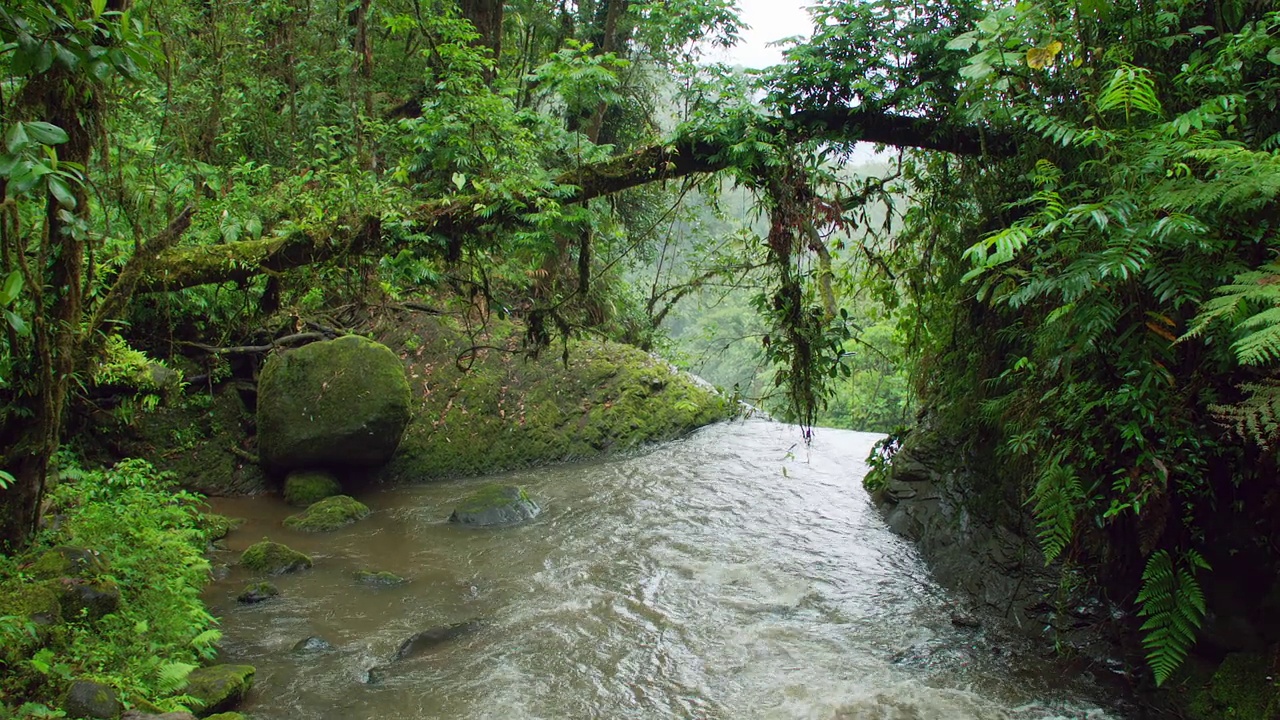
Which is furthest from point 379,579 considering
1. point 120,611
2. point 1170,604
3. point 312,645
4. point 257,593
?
point 1170,604

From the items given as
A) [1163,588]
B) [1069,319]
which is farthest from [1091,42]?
[1163,588]

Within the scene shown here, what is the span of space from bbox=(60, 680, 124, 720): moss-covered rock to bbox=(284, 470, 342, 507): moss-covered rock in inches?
220

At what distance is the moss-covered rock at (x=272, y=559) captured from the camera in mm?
6855

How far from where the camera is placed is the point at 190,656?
4613 millimetres

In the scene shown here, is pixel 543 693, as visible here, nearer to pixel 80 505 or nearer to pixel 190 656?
pixel 190 656

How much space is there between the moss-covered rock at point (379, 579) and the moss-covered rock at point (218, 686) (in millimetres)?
1935

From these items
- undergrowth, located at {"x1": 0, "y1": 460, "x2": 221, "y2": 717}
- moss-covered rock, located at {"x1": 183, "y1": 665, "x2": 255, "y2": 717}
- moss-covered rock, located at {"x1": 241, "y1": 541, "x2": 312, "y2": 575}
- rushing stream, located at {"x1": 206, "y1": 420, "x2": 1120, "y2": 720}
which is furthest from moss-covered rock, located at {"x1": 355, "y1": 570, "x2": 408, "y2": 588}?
moss-covered rock, located at {"x1": 183, "y1": 665, "x2": 255, "y2": 717}

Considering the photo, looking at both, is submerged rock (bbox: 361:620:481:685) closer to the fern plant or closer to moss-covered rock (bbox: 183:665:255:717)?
moss-covered rock (bbox: 183:665:255:717)

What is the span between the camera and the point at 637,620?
19.5 ft

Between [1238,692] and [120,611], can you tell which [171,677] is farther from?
[1238,692]

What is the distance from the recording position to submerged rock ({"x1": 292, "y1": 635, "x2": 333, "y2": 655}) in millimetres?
5312

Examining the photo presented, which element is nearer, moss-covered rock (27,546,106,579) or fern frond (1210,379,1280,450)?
Result: fern frond (1210,379,1280,450)

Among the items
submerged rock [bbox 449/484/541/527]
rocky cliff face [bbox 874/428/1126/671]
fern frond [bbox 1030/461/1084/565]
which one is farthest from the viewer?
submerged rock [bbox 449/484/541/527]

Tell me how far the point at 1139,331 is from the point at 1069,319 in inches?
13.4
